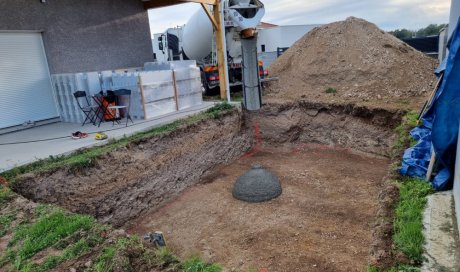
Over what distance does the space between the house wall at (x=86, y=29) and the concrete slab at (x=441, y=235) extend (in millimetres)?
9514

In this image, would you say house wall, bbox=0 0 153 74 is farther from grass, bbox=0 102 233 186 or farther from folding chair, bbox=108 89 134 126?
grass, bbox=0 102 233 186

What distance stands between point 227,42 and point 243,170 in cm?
474

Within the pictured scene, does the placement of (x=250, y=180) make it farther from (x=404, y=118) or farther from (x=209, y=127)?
(x=404, y=118)

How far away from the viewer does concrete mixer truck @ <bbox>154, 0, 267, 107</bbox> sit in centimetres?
709

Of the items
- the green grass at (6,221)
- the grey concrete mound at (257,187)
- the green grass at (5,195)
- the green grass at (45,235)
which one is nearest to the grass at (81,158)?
the green grass at (5,195)

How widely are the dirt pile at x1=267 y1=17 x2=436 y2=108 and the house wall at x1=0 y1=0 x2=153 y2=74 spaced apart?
A: 205 inches

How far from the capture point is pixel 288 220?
602 centimetres

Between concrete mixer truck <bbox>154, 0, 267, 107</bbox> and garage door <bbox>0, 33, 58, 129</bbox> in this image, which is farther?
garage door <bbox>0, 33, 58, 129</bbox>

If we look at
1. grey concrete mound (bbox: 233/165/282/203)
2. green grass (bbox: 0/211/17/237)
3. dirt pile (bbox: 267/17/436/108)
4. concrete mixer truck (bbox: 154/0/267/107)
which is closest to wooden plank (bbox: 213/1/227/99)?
concrete mixer truck (bbox: 154/0/267/107)

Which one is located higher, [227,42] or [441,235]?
[227,42]

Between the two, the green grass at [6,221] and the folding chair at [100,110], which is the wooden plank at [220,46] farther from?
the green grass at [6,221]

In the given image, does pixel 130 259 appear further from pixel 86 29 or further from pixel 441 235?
pixel 86 29

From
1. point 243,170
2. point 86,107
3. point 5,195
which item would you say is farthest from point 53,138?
point 243,170

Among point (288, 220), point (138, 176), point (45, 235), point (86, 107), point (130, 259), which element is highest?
point (86, 107)
